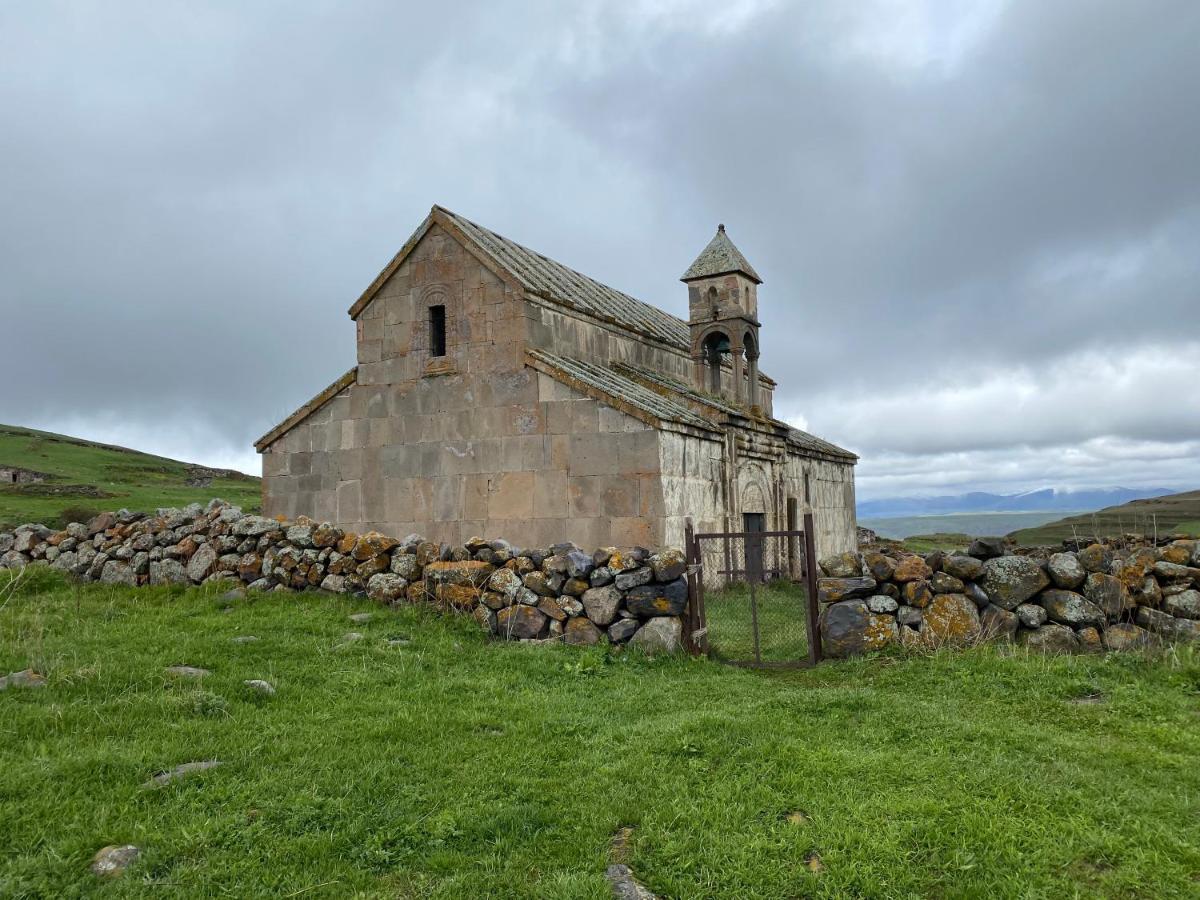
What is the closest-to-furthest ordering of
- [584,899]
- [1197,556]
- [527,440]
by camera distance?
[584,899], [1197,556], [527,440]

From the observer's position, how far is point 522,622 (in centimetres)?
909

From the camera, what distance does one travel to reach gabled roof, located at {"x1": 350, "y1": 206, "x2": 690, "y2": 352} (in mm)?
14828

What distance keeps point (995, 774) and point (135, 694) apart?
5.67 m

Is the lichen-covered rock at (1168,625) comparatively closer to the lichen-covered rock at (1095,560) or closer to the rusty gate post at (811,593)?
the lichen-covered rock at (1095,560)

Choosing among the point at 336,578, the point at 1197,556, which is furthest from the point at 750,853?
the point at 336,578

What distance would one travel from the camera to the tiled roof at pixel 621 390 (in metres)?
13.0

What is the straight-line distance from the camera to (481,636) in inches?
356

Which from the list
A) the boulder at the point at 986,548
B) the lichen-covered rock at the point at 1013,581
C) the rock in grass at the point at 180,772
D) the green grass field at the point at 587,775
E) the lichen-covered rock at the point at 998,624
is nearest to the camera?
the green grass field at the point at 587,775

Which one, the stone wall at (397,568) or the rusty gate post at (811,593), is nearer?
the rusty gate post at (811,593)

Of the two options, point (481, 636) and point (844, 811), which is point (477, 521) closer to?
point (481, 636)

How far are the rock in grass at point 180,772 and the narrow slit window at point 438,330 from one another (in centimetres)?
1074

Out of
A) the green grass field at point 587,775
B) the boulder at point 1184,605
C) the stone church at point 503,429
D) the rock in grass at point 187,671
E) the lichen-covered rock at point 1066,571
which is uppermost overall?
the stone church at point 503,429

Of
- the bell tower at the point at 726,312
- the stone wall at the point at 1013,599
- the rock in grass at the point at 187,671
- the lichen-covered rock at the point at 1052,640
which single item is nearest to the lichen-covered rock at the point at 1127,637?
the stone wall at the point at 1013,599

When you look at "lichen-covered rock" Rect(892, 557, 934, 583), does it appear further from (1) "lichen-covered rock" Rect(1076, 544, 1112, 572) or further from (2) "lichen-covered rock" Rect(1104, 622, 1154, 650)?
(2) "lichen-covered rock" Rect(1104, 622, 1154, 650)
